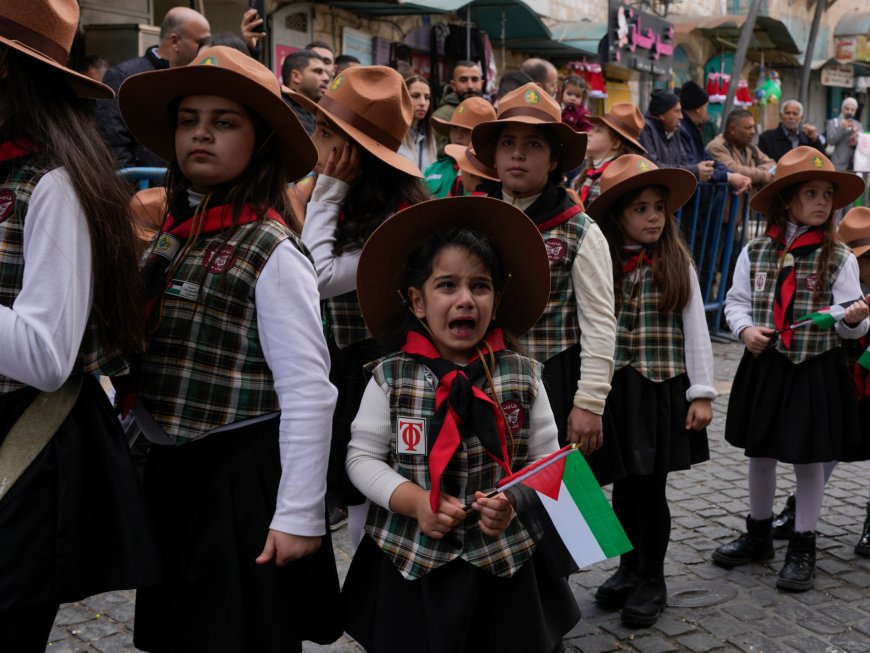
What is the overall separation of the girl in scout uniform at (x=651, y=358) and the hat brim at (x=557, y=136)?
23cm

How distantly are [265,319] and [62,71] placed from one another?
0.71 meters

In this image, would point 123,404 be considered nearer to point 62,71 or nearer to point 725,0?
point 62,71

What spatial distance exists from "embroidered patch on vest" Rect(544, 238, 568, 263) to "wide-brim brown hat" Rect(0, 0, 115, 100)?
5.66ft

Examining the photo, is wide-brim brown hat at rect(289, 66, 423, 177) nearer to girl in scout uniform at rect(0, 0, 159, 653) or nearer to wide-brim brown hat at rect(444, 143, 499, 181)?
wide-brim brown hat at rect(444, 143, 499, 181)

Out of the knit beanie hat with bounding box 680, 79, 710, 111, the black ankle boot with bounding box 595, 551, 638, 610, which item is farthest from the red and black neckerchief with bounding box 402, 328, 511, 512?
the knit beanie hat with bounding box 680, 79, 710, 111

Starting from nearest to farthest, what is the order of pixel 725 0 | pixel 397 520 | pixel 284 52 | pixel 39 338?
pixel 39 338 → pixel 397 520 → pixel 284 52 → pixel 725 0

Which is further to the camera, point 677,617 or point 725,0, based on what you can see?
point 725,0

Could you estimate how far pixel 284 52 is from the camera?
1226 centimetres

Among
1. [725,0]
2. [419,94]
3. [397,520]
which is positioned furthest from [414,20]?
[725,0]

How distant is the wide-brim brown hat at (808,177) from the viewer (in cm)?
463

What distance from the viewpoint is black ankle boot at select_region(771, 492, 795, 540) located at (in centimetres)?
511

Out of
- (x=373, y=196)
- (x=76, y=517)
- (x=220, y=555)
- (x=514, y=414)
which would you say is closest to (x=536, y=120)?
(x=373, y=196)

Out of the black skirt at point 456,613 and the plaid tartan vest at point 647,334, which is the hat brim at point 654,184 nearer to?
the plaid tartan vest at point 647,334

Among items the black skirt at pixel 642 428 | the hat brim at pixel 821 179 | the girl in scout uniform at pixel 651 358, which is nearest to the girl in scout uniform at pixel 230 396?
the black skirt at pixel 642 428
